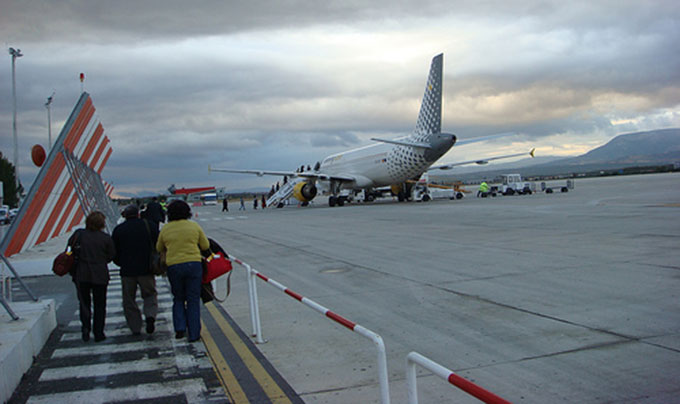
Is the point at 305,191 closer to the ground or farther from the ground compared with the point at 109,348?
farther from the ground

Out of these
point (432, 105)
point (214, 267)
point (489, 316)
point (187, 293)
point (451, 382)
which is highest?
point (432, 105)

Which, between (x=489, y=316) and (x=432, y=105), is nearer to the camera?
(x=489, y=316)

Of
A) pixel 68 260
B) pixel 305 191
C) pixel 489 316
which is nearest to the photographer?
pixel 68 260

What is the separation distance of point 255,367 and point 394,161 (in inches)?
1450

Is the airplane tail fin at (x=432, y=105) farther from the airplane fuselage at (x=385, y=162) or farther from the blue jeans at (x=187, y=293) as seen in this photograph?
the blue jeans at (x=187, y=293)

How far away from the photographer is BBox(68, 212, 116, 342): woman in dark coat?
278 inches

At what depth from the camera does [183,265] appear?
264 inches

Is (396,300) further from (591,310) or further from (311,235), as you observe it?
(311,235)

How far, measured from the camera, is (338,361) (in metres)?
5.80

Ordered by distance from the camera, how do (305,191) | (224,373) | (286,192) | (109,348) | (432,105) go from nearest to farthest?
(224,373)
(109,348)
(432,105)
(305,191)
(286,192)

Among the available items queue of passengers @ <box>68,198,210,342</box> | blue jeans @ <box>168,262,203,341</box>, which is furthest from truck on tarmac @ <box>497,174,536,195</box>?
blue jeans @ <box>168,262,203,341</box>

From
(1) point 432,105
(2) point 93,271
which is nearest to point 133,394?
(2) point 93,271

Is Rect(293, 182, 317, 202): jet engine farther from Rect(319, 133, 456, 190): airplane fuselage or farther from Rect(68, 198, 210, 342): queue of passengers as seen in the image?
Rect(68, 198, 210, 342): queue of passengers

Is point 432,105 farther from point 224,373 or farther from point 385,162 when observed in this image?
point 224,373
